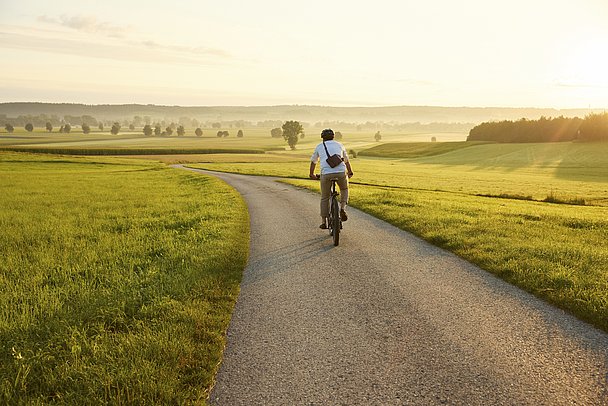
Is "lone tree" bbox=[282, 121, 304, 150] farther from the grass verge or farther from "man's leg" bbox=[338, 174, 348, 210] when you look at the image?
"man's leg" bbox=[338, 174, 348, 210]

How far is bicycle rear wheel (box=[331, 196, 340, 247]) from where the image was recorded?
9.93m

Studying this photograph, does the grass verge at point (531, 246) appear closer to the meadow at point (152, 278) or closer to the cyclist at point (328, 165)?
the meadow at point (152, 278)

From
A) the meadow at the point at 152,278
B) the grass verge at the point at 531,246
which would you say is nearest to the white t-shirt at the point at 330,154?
the meadow at the point at 152,278

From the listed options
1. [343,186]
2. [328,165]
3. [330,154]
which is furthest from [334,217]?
[330,154]

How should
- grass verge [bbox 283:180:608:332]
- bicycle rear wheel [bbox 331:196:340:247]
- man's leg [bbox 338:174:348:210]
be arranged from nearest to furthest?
grass verge [bbox 283:180:608:332] → bicycle rear wheel [bbox 331:196:340:247] → man's leg [bbox 338:174:348:210]

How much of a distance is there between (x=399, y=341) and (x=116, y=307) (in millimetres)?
4179

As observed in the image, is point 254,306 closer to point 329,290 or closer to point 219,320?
point 219,320

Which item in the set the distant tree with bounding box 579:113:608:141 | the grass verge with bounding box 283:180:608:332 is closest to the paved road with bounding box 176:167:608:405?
the grass verge with bounding box 283:180:608:332

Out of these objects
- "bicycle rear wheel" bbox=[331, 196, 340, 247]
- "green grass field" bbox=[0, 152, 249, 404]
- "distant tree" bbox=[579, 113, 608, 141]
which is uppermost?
"distant tree" bbox=[579, 113, 608, 141]

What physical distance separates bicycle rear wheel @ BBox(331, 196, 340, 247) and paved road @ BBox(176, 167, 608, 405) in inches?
62.8

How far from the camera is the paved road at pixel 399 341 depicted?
383 centimetres

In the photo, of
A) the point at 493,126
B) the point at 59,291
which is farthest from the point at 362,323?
Answer: the point at 493,126

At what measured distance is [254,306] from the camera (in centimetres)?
604

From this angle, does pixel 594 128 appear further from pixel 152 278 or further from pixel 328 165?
pixel 152 278
